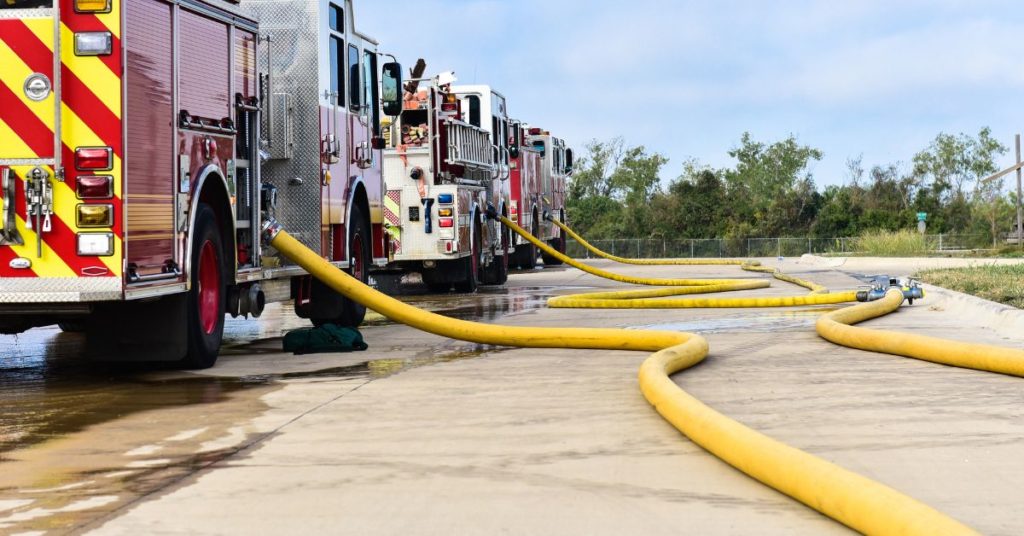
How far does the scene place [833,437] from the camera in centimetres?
672

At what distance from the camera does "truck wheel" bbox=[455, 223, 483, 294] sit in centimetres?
2219

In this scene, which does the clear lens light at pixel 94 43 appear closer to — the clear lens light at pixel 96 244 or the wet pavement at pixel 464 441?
the clear lens light at pixel 96 244

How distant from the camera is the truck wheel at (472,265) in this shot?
2219 centimetres

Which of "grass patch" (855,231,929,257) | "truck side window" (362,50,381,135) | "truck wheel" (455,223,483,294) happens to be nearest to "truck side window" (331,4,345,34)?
"truck side window" (362,50,381,135)

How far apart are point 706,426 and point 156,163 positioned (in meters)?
4.45

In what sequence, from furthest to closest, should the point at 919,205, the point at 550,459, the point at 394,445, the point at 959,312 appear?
the point at 919,205
the point at 959,312
the point at 394,445
the point at 550,459

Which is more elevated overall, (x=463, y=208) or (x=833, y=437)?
(x=463, y=208)

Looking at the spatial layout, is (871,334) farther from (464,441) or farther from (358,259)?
(358,259)

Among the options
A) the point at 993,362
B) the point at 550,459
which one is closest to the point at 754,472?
the point at 550,459

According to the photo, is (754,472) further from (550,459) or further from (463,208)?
(463,208)

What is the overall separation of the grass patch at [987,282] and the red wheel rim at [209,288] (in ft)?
26.7

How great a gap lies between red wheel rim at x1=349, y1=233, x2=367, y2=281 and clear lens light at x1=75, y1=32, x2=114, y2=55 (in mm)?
5751

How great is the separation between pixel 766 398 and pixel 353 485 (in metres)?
3.34

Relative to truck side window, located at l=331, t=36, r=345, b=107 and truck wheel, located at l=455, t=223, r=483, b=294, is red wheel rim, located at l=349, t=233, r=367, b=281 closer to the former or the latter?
truck side window, located at l=331, t=36, r=345, b=107
